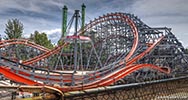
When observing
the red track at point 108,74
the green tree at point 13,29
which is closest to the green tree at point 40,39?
the green tree at point 13,29

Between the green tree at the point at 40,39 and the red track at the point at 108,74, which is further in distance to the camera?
the green tree at the point at 40,39

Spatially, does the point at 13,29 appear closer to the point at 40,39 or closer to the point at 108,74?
the point at 40,39

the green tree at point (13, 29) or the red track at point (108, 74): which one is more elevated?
the green tree at point (13, 29)

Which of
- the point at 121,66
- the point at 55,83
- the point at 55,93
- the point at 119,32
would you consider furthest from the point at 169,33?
the point at 55,93

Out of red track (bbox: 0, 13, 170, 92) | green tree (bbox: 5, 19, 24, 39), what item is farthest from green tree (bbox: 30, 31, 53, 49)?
red track (bbox: 0, 13, 170, 92)

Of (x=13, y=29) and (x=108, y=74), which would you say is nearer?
(x=108, y=74)

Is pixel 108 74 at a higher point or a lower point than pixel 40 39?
lower

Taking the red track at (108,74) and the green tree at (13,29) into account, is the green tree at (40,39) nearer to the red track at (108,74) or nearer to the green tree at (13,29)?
the green tree at (13,29)

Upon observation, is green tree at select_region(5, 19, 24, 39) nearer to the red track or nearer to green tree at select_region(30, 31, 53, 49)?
green tree at select_region(30, 31, 53, 49)

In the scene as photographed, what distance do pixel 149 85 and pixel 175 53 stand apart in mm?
19138

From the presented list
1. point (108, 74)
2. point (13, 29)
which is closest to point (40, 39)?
point (13, 29)

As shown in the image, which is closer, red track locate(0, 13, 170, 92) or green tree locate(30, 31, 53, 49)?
red track locate(0, 13, 170, 92)

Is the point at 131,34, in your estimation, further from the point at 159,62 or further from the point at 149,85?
the point at 149,85

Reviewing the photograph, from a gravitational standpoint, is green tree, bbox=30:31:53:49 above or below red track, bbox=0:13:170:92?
above
